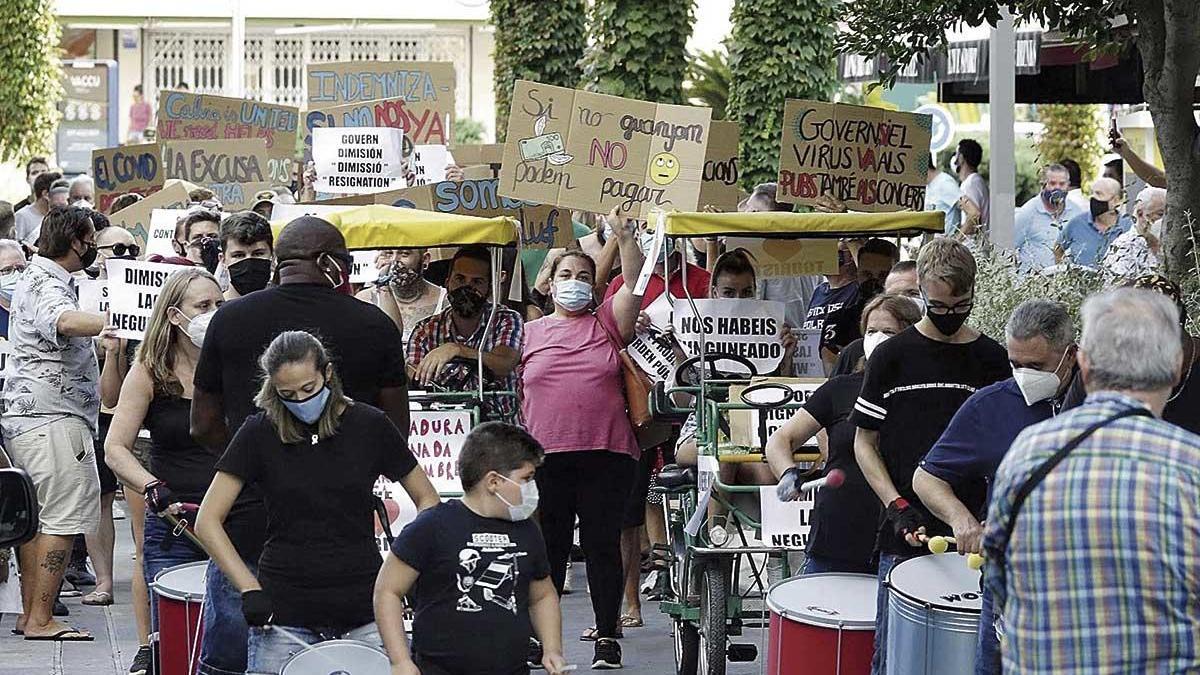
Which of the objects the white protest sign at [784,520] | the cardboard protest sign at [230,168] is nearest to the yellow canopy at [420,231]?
the white protest sign at [784,520]

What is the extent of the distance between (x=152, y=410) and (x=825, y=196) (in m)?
4.48

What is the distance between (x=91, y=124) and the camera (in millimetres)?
37969

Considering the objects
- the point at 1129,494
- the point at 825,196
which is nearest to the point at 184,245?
the point at 825,196

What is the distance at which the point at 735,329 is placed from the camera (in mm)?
9258

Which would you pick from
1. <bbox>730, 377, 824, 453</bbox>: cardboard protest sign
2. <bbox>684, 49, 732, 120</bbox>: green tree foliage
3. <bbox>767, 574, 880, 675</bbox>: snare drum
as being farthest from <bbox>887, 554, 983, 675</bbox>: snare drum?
<bbox>684, 49, 732, 120</bbox>: green tree foliage

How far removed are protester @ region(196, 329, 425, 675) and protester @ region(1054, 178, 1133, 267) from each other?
10.3 m

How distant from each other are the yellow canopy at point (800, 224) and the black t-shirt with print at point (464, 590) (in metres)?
2.83

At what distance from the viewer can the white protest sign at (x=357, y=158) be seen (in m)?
13.3

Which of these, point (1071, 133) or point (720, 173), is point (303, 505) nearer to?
point (720, 173)

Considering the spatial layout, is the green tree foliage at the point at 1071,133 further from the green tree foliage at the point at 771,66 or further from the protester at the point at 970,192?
the protester at the point at 970,192

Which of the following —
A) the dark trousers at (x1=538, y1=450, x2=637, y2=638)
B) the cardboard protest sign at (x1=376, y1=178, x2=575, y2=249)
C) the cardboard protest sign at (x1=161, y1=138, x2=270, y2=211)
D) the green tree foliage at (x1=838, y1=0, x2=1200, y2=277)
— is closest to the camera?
the green tree foliage at (x1=838, y1=0, x2=1200, y2=277)

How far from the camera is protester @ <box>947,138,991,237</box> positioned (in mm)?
15040

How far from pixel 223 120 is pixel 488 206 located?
4.30 metres

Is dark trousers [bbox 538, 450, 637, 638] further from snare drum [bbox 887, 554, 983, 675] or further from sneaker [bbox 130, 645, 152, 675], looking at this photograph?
snare drum [bbox 887, 554, 983, 675]
